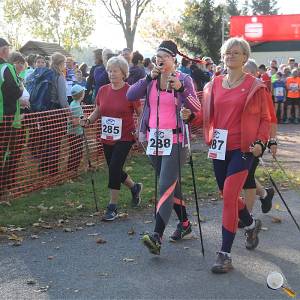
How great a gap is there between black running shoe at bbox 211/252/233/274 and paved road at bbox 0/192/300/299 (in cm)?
6

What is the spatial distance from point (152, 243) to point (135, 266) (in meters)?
0.26

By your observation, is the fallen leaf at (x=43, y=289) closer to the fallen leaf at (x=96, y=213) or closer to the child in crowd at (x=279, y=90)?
the fallen leaf at (x=96, y=213)

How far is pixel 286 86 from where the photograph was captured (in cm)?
1839

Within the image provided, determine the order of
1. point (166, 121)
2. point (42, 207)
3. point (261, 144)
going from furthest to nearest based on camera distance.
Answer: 1. point (42, 207)
2. point (166, 121)
3. point (261, 144)

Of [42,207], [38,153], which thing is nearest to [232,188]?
[42,207]

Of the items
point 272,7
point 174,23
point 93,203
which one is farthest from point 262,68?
point 272,7

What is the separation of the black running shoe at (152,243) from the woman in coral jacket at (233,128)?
0.58 m

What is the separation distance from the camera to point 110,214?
6.53m

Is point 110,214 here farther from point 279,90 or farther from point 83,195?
point 279,90

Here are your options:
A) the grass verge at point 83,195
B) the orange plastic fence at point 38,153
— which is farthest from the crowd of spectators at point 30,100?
the grass verge at point 83,195

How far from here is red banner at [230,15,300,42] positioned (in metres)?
32.4

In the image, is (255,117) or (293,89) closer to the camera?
(255,117)

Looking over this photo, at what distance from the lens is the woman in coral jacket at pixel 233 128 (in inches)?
188

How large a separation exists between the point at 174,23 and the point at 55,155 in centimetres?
5018
